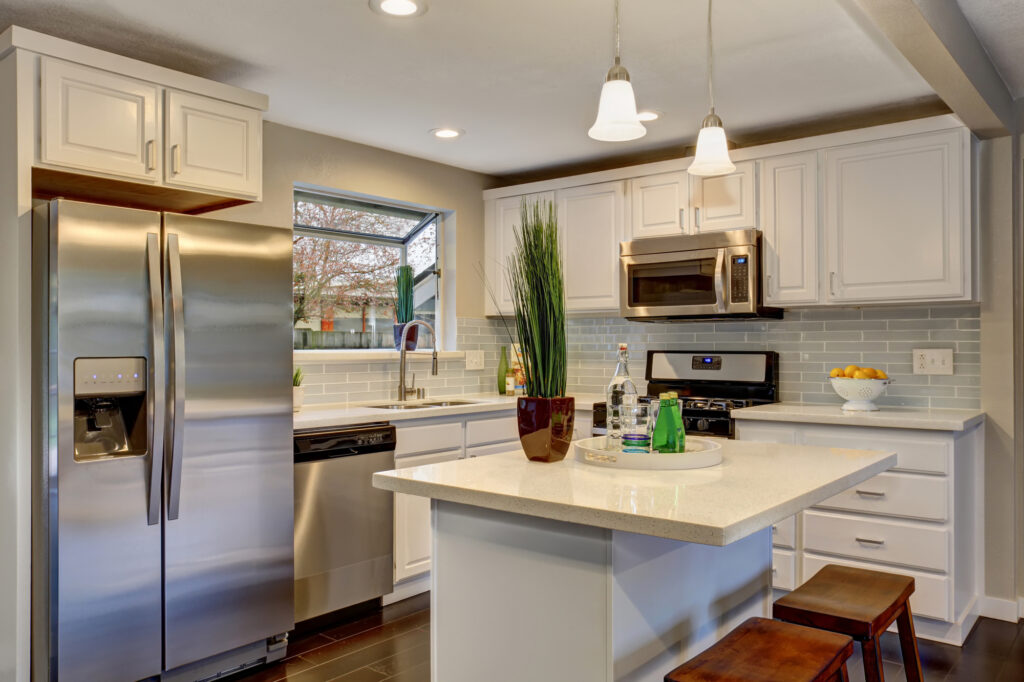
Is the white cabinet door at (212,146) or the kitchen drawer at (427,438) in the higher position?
the white cabinet door at (212,146)

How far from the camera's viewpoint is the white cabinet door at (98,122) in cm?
253

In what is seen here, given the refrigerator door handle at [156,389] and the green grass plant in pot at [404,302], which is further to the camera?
A: the green grass plant in pot at [404,302]

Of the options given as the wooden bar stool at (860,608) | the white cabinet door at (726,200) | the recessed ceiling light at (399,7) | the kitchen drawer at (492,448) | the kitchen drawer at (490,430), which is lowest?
the wooden bar stool at (860,608)

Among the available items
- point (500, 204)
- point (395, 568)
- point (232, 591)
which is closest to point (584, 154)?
point (500, 204)

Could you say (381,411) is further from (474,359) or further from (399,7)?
(399,7)

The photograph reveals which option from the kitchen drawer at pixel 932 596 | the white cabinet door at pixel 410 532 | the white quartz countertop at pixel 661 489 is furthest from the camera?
the white cabinet door at pixel 410 532

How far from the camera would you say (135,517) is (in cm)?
254

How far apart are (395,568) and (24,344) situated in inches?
72.6

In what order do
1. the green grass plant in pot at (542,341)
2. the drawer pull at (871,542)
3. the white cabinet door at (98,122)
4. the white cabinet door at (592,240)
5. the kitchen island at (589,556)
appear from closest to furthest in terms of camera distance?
the kitchen island at (589,556), the green grass plant in pot at (542,341), the white cabinet door at (98,122), the drawer pull at (871,542), the white cabinet door at (592,240)

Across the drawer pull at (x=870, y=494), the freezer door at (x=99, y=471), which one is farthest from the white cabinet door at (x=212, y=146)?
the drawer pull at (x=870, y=494)

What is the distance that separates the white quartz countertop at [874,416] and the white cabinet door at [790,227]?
550mm

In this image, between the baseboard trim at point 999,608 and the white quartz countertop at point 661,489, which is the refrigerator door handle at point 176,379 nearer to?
the white quartz countertop at point 661,489

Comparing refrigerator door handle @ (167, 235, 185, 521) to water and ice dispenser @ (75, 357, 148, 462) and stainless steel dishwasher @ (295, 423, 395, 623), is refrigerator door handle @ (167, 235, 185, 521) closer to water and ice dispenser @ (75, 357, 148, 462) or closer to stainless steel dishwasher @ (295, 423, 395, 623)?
water and ice dispenser @ (75, 357, 148, 462)

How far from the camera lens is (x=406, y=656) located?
119 inches
